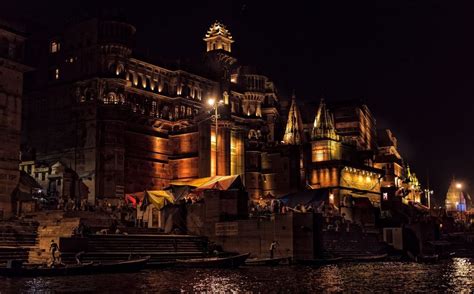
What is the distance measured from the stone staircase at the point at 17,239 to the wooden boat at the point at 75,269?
3.64 metres

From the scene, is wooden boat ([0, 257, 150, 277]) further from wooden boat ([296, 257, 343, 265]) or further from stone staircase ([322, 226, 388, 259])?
stone staircase ([322, 226, 388, 259])

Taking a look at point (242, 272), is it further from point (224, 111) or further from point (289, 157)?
point (289, 157)

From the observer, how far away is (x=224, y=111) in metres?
80.9

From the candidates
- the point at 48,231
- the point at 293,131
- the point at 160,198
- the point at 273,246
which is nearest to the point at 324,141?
the point at 293,131

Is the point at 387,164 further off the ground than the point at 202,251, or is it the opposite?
the point at 387,164

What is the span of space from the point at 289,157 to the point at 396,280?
186 feet

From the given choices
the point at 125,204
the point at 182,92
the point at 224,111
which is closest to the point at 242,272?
the point at 125,204

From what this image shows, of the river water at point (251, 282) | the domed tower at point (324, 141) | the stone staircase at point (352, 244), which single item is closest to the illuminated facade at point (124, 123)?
the domed tower at point (324, 141)

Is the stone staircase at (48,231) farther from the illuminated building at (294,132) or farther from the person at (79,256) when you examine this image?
the illuminated building at (294,132)

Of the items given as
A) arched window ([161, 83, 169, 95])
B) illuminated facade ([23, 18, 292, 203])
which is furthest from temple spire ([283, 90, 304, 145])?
arched window ([161, 83, 169, 95])

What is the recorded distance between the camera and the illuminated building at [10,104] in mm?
55312

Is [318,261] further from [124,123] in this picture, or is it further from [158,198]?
[124,123]

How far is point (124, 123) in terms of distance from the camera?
252 ft

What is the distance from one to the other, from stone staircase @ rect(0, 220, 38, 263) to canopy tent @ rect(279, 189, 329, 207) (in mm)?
32234
